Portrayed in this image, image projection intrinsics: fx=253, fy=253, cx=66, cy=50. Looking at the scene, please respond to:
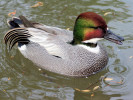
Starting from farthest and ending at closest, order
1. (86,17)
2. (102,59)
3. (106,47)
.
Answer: (106,47)
(102,59)
(86,17)

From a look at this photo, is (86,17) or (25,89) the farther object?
(25,89)

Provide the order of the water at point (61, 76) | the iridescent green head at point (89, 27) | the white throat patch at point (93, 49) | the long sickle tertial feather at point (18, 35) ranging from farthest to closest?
the long sickle tertial feather at point (18, 35) → the white throat patch at point (93, 49) → the water at point (61, 76) → the iridescent green head at point (89, 27)

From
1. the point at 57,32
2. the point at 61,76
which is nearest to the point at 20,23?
the point at 57,32

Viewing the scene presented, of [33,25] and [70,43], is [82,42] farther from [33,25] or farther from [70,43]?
[33,25]

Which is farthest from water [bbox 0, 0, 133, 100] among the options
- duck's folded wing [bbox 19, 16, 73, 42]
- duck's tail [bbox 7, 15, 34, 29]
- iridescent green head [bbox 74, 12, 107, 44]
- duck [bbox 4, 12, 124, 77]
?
iridescent green head [bbox 74, 12, 107, 44]

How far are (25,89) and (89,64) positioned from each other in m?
1.64

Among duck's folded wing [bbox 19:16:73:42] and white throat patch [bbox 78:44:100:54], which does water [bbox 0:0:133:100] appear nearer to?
white throat patch [bbox 78:44:100:54]

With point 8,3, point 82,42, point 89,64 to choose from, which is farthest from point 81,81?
point 8,3

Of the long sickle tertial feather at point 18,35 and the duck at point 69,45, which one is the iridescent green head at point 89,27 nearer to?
the duck at point 69,45

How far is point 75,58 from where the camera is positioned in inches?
237

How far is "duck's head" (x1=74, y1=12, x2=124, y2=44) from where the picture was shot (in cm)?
559

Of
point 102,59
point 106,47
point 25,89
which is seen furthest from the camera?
point 106,47

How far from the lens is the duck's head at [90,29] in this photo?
5.59 m

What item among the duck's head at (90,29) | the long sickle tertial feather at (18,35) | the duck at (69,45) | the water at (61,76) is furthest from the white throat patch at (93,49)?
the long sickle tertial feather at (18,35)
